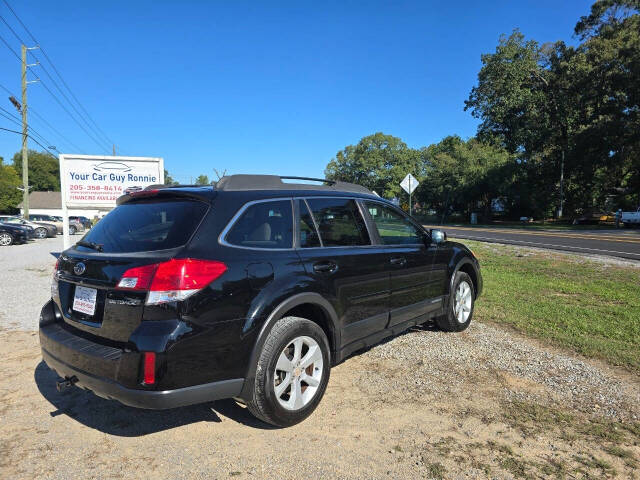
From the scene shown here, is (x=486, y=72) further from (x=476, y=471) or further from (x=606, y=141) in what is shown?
(x=476, y=471)

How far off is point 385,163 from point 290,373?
77.2 metres

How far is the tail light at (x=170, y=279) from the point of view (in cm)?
249

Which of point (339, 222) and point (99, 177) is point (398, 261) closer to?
point (339, 222)

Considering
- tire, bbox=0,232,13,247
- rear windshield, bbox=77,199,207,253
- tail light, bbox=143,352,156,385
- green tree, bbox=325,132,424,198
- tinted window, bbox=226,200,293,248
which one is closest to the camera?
tail light, bbox=143,352,156,385

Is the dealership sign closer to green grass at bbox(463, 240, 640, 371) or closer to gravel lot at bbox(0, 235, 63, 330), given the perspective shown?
gravel lot at bbox(0, 235, 63, 330)

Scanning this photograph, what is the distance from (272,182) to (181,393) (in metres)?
1.72

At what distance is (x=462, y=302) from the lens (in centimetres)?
535

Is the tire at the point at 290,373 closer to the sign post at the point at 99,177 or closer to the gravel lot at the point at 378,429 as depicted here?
the gravel lot at the point at 378,429

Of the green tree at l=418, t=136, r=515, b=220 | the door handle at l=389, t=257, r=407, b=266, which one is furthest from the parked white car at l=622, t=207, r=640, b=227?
the door handle at l=389, t=257, r=407, b=266

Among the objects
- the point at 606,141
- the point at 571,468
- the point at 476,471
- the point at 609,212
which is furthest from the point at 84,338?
the point at 609,212

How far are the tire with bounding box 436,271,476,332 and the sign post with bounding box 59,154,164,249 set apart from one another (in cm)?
1021

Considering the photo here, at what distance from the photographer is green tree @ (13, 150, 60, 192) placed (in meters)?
96.3

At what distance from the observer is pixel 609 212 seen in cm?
4200

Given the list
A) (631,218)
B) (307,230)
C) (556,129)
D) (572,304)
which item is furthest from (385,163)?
(307,230)
